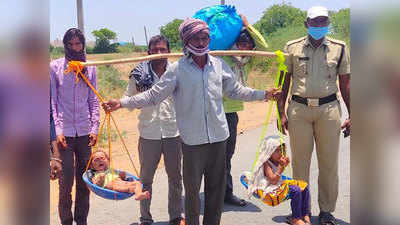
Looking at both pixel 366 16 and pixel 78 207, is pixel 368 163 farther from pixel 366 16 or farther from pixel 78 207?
pixel 78 207

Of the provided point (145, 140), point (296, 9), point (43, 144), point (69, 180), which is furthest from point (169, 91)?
point (296, 9)

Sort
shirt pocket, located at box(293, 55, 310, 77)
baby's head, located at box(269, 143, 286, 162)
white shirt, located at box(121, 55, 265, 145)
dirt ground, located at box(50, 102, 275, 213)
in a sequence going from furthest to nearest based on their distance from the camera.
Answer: dirt ground, located at box(50, 102, 275, 213)
baby's head, located at box(269, 143, 286, 162)
shirt pocket, located at box(293, 55, 310, 77)
white shirt, located at box(121, 55, 265, 145)

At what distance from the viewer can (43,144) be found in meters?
1.24

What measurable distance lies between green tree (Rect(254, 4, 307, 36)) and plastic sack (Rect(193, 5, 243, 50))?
4302cm

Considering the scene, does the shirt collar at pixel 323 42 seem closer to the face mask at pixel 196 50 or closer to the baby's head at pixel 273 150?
the baby's head at pixel 273 150

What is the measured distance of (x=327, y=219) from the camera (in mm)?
4520

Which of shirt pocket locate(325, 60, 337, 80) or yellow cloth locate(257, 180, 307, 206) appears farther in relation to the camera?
shirt pocket locate(325, 60, 337, 80)

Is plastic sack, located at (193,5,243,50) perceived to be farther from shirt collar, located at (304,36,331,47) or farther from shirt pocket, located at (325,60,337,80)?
shirt pocket, located at (325,60,337,80)

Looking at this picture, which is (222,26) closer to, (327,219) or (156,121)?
(156,121)

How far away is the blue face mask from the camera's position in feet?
13.6

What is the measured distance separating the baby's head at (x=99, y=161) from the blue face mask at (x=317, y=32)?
220cm

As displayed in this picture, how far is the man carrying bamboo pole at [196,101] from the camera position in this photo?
3.52 m

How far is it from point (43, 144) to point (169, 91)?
2.38 meters

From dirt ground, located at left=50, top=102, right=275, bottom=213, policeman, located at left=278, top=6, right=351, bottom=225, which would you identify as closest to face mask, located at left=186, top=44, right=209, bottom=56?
policeman, located at left=278, top=6, right=351, bottom=225
